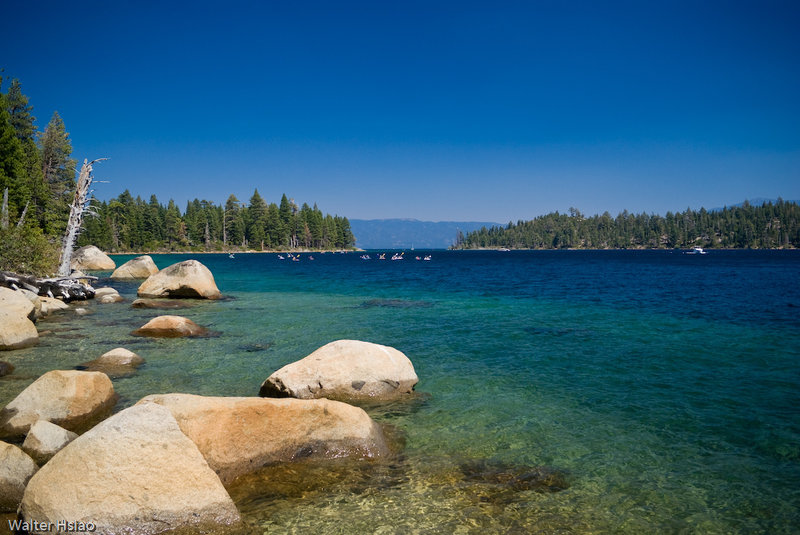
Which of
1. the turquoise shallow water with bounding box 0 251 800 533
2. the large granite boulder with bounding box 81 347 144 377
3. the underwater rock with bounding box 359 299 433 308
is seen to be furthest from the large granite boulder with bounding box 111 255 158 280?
the large granite boulder with bounding box 81 347 144 377

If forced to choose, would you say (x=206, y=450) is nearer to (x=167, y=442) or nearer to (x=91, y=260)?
(x=167, y=442)

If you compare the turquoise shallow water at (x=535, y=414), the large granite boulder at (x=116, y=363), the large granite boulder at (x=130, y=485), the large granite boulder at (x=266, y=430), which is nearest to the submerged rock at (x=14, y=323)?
the turquoise shallow water at (x=535, y=414)

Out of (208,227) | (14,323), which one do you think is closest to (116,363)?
(14,323)

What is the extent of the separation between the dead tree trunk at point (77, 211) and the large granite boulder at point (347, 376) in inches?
1054

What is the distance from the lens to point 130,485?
502 cm

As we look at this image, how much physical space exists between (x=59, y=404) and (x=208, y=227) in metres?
142

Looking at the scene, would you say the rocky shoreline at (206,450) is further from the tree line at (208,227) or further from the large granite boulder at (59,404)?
the tree line at (208,227)

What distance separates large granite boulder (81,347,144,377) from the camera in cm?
1166

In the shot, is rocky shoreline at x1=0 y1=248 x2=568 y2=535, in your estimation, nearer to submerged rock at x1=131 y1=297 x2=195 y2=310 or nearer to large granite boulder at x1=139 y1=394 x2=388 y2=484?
large granite boulder at x1=139 y1=394 x2=388 y2=484

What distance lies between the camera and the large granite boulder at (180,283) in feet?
92.3

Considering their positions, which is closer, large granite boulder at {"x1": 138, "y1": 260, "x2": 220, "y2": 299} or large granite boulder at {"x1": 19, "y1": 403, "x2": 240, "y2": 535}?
large granite boulder at {"x1": 19, "y1": 403, "x2": 240, "y2": 535}

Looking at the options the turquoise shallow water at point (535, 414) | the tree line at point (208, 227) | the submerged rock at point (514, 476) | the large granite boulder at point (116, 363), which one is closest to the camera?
the turquoise shallow water at point (535, 414)

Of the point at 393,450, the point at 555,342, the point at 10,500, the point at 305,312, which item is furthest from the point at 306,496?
the point at 305,312

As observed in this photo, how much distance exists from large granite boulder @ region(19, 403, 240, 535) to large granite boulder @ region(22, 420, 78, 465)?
1.80 meters
